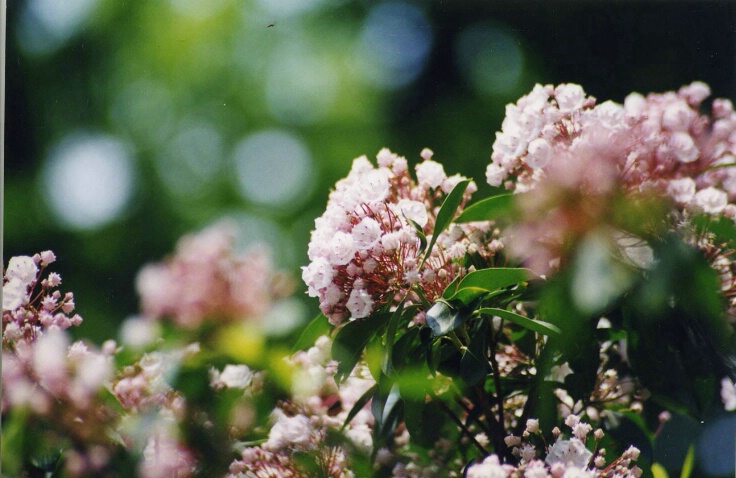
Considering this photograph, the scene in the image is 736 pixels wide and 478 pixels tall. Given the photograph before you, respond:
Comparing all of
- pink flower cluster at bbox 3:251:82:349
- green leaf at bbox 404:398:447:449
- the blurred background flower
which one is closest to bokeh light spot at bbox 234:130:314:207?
the blurred background flower

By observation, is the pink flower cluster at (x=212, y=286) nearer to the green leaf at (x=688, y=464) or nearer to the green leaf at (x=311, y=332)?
the green leaf at (x=311, y=332)

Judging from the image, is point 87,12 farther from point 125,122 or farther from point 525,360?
point 525,360

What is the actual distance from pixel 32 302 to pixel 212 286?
351mm

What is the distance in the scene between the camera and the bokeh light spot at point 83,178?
1687mm

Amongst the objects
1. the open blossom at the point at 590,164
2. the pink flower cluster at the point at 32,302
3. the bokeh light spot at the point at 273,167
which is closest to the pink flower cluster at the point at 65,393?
the pink flower cluster at the point at 32,302

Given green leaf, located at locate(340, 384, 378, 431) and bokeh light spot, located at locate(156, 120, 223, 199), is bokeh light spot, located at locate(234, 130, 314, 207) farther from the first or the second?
green leaf, located at locate(340, 384, 378, 431)

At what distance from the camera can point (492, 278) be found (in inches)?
31.8

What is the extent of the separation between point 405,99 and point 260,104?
78 cm

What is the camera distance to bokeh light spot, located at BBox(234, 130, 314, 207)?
2598mm

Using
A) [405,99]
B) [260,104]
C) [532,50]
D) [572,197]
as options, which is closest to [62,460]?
[572,197]

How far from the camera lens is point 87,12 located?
1850mm

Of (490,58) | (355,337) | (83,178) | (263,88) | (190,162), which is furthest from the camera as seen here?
(190,162)

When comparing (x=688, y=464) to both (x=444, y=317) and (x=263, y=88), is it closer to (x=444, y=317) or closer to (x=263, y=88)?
(x=444, y=317)

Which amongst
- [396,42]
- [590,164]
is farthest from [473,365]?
[396,42]
